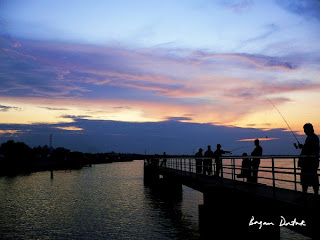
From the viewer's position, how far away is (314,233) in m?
8.29

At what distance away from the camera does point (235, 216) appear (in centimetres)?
1259

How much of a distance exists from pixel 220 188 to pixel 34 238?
11.3 meters

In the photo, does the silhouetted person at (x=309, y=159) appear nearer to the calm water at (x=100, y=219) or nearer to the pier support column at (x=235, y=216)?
the pier support column at (x=235, y=216)

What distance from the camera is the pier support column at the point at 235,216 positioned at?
1158 cm

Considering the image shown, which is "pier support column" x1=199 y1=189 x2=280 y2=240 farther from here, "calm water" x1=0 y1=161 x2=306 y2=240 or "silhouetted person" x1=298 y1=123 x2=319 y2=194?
"calm water" x1=0 y1=161 x2=306 y2=240

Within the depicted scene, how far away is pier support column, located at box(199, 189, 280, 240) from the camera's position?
11.6 metres

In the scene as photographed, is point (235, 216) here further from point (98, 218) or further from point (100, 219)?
point (98, 218)

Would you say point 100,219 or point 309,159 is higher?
point 309,159

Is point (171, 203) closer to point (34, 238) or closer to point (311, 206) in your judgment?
point (34, 238)

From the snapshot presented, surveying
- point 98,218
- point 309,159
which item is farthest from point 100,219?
point 309,159

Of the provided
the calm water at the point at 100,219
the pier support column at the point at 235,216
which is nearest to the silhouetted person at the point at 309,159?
the pier support column at the point at 235,216

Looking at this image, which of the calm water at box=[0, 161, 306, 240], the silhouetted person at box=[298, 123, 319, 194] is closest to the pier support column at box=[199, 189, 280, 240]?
the silhouetted person at box=[298, 123, 319, 194]

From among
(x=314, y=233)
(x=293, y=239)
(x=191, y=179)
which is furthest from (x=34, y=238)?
(x=314, y=233)

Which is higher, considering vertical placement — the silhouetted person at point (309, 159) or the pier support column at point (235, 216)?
the silhouetted person at point (309, 159)
